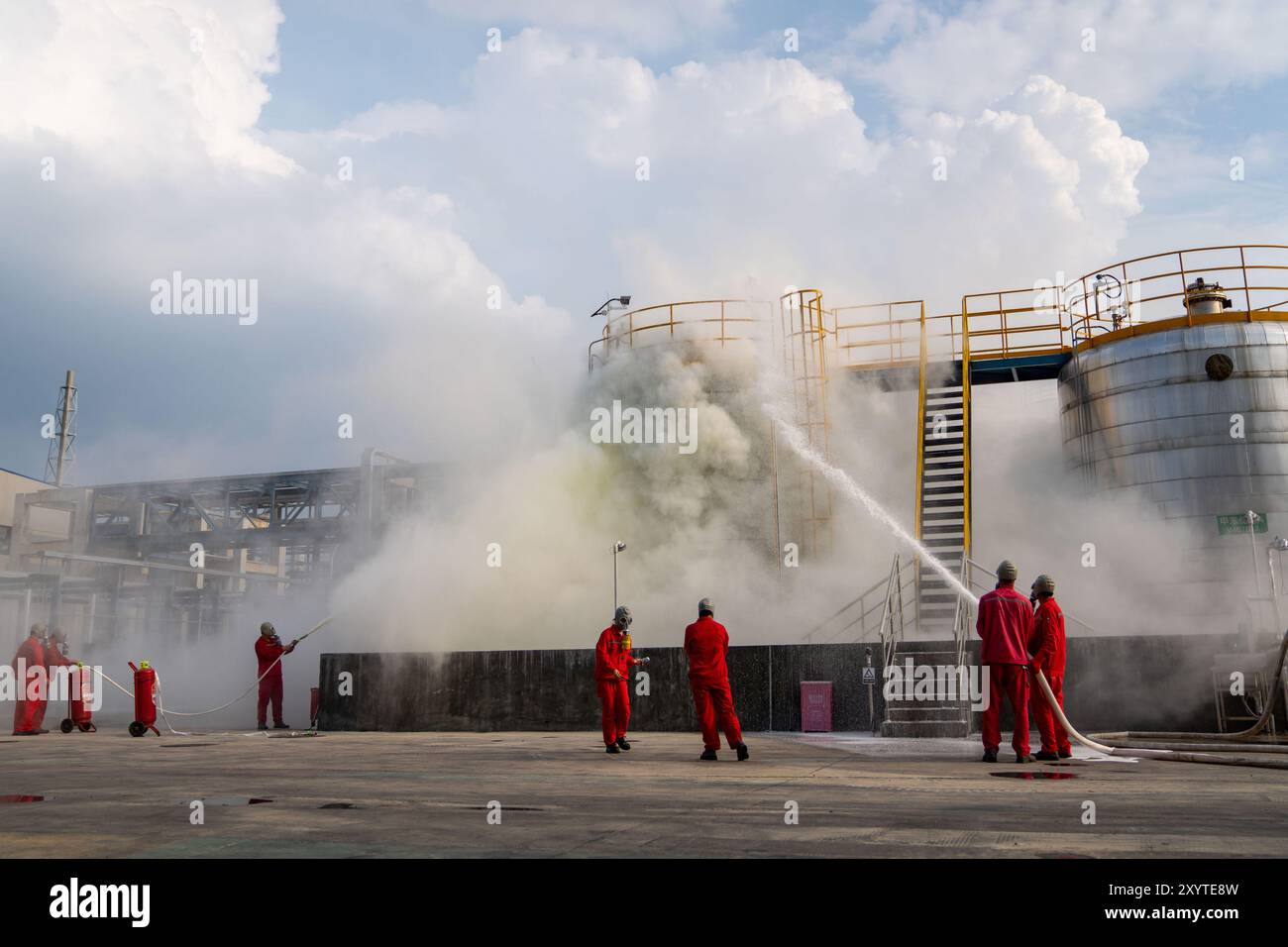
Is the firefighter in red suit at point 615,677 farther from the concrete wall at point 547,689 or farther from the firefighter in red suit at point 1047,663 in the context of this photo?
the firefighter in red suit at point 1047,663

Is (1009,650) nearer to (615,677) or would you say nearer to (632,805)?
(615,677)

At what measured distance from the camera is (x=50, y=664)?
55.3 ft

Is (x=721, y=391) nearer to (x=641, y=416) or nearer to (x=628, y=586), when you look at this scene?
(x=641, y=416)

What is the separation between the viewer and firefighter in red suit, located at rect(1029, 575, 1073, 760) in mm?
9766

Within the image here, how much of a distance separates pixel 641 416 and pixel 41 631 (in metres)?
11.8

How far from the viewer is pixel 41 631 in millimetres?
17031

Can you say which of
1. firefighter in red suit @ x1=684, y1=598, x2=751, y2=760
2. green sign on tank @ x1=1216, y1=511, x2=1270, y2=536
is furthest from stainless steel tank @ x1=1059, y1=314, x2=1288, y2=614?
firefighter in red suit @ x1=684, y1=598, x2=751, y2=760

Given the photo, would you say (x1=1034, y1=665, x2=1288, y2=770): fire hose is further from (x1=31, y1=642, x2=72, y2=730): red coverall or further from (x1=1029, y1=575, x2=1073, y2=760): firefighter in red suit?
(x1=31, y1=642, x2=72, y2=730): red coverall

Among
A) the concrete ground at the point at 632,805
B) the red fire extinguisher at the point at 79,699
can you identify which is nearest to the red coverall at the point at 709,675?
the concrete ground at the point at 632,805

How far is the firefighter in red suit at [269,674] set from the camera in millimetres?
17484

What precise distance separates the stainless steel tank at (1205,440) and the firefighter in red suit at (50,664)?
19.9 meters

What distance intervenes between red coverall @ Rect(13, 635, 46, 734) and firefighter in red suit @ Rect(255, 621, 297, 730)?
3348 mm

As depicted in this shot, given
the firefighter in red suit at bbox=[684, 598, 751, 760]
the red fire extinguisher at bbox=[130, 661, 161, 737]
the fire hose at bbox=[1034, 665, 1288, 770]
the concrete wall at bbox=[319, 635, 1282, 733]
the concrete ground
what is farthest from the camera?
the red fire extinguisher at bbox=[130, 661, 161, 737]
